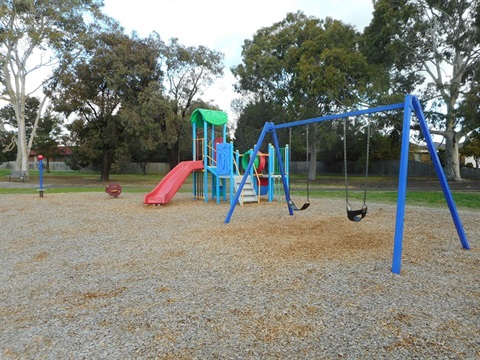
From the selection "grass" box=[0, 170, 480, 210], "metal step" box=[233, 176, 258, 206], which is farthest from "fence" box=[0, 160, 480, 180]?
Answer: "metal step" box=[233, 176, 258, 206]

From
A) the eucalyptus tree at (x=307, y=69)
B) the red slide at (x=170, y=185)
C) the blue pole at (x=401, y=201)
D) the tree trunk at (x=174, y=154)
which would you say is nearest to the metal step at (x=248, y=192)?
the red slide at (x=170, y=185)

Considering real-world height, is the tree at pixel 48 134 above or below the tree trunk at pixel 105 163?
above

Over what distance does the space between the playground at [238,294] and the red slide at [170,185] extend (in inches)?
184

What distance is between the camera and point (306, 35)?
94.9 feet

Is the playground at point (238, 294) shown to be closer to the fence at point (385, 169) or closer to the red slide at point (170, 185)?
the red slide at point (170, 185)

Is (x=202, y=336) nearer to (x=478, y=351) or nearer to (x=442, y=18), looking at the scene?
(x=478, y=351)

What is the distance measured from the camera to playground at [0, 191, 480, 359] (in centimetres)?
279

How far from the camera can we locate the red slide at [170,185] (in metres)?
12.3

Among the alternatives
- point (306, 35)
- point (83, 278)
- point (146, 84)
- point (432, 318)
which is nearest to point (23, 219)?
point (83, 278)

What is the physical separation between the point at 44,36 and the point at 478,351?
30.0 meters

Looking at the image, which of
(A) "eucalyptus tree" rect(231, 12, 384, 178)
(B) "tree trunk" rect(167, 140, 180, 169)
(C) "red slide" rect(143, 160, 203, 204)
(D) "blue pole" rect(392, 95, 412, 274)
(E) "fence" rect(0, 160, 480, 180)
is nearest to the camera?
(D) "blue pole" rect(392, 95, 412, 274)

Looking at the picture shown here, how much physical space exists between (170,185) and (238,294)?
369 inches

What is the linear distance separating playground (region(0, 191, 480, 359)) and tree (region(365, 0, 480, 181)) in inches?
802

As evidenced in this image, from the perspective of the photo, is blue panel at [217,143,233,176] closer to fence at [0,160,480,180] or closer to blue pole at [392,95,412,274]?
blue pole at [392,95,412,274]
